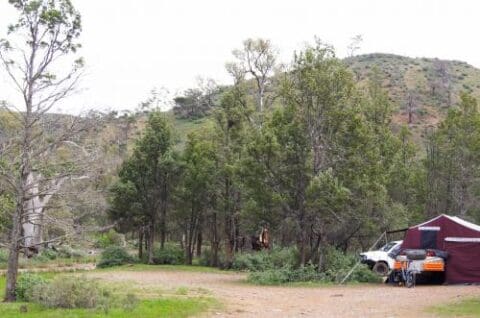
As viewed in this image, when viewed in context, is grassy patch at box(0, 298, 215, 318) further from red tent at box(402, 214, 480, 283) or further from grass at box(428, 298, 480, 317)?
red tent at box(402, 214, 480, 283)

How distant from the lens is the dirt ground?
593 inches

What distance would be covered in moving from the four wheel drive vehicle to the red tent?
0.37 m

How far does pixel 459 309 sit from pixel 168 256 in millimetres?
23619

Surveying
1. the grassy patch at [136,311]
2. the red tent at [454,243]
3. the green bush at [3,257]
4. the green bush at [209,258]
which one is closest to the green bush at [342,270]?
the red tent at [454,243]

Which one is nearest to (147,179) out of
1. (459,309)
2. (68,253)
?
(68,253)

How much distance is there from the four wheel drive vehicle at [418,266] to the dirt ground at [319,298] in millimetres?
659

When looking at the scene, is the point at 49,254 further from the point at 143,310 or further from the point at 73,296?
the point at 143,310

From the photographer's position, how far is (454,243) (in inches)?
945

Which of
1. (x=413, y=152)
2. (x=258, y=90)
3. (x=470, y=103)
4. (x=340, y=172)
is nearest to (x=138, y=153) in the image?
(x=258, y=90)

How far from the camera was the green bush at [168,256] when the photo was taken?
120 ft

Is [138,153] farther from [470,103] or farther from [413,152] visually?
[470,103]

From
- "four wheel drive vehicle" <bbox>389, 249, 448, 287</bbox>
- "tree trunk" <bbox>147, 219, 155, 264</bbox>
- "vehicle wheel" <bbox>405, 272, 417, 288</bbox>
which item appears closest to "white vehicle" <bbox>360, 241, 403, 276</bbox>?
"four wheel drive vehicle" <bbox>389, 249, 448, 287</bbox>

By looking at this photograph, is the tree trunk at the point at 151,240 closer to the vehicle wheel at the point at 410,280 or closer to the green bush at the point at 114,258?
the green bush at the point at 114,258

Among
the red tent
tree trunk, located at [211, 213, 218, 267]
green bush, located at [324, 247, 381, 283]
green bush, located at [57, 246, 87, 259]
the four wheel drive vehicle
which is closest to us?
the four wheel drive vehicle
